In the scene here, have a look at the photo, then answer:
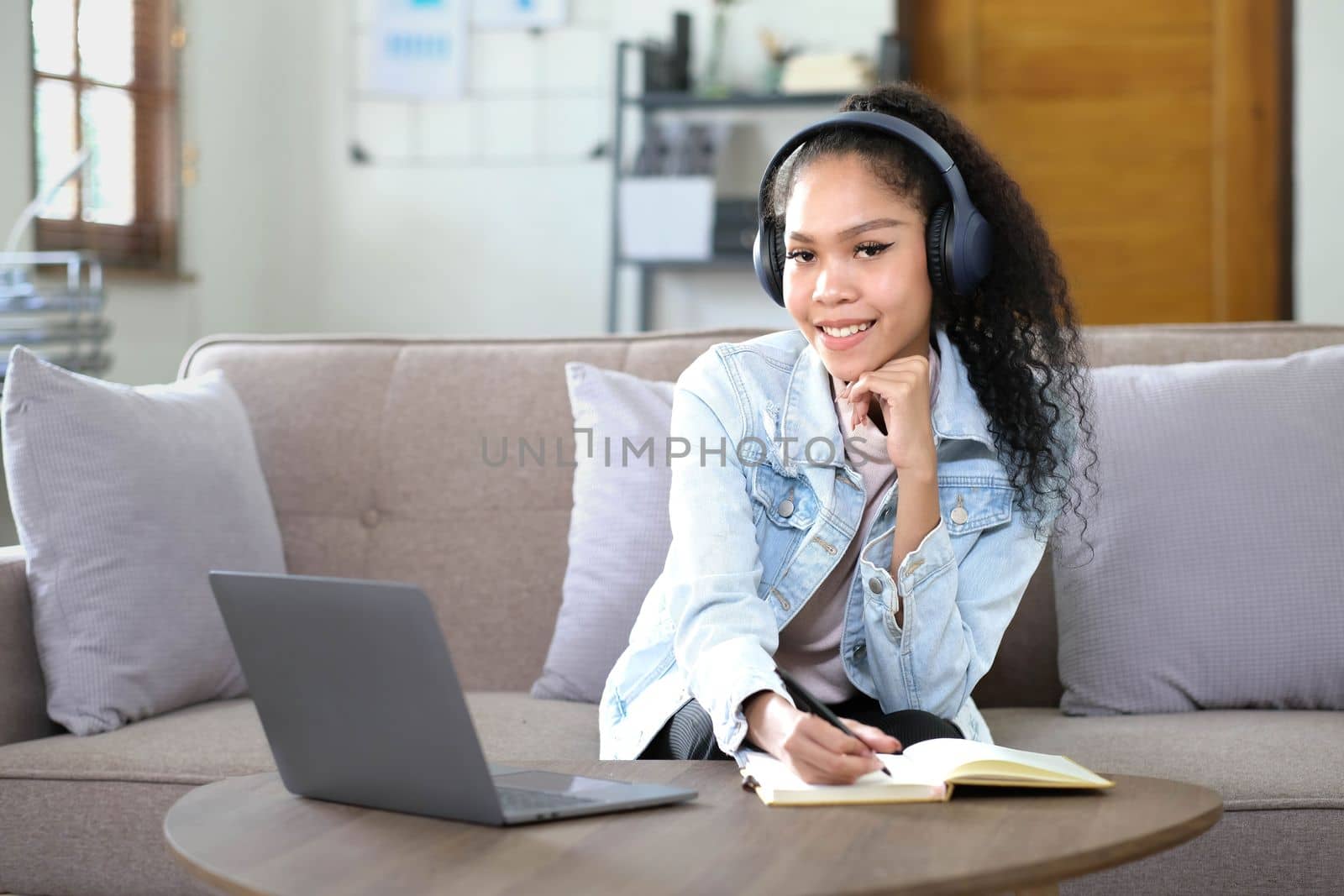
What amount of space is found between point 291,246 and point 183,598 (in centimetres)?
287

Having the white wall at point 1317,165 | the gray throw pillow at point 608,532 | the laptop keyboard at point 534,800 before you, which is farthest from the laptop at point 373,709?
the white wall at point 1317,165

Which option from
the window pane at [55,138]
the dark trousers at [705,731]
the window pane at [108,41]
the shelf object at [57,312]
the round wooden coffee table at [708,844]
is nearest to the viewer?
the round wooden coffee table at [708,844]

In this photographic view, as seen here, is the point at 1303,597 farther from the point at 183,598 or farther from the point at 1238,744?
the point at 183,598

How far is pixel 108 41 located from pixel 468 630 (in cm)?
254

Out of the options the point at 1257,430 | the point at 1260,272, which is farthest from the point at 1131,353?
the point at 1260,272

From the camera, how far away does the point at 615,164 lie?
406 centimetres

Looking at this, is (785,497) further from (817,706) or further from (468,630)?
(468,630)

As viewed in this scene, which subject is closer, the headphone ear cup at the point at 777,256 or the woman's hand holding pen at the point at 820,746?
the woman's hand holding pen at the point at 820,746

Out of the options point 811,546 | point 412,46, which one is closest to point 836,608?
point 811,546

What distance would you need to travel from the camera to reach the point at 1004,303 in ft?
4.45

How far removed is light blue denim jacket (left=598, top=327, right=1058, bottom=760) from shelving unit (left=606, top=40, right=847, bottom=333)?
8.54ft

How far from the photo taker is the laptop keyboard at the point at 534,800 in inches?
34.8

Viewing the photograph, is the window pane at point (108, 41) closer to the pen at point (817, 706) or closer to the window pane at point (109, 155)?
the window pane at point (109, 155)

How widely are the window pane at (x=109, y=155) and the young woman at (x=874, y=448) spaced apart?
2.78 metres
